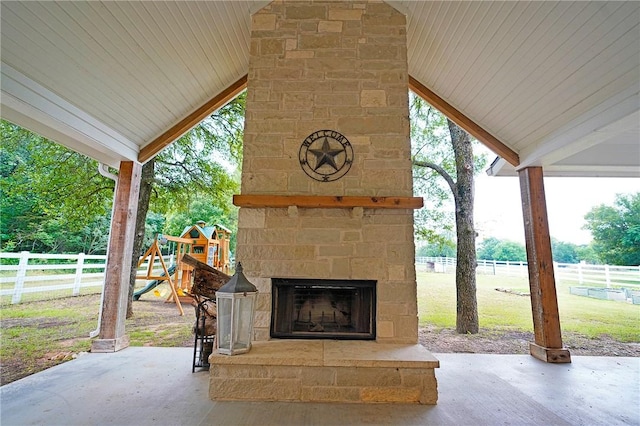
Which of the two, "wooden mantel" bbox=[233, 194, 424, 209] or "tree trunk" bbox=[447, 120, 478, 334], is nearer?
"wooden mantel" bbox=[233, 194, 424, 209]

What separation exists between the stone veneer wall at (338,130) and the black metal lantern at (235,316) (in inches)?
11.4

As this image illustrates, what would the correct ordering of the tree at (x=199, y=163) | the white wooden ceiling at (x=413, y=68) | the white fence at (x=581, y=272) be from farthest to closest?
the white fence at (x=581, y=272) → the tree at (x=199, y=163) → the white wooden ceiling at (x=413, y=68)

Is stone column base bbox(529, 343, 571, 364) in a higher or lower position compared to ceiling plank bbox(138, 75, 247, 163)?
lower

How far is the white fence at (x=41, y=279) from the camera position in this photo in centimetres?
468

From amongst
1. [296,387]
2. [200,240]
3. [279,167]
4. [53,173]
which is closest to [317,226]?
[279,167]

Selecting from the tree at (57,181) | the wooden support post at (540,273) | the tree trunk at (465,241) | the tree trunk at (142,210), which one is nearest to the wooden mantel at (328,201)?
the wooden support post at (540,273)

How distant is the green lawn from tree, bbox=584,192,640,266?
1.71m

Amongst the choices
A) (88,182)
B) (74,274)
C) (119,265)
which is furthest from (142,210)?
(74,274)

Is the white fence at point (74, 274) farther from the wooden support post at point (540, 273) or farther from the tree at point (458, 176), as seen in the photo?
the wooden support post at point (540, 273)

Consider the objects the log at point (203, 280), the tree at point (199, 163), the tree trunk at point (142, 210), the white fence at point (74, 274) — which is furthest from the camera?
the tree at point (199, 163)

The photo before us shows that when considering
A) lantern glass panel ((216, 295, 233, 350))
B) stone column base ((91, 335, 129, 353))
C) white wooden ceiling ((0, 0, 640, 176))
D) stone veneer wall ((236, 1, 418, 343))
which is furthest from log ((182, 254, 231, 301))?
white wooden ceiling ((0, 0, 640, 176))

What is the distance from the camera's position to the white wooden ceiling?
7.21 feet

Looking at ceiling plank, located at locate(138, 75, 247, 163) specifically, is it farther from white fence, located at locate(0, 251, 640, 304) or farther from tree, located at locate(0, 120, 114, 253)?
white fence, located at locate(0, 251, 640, 304)

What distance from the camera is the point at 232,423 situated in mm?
1752
